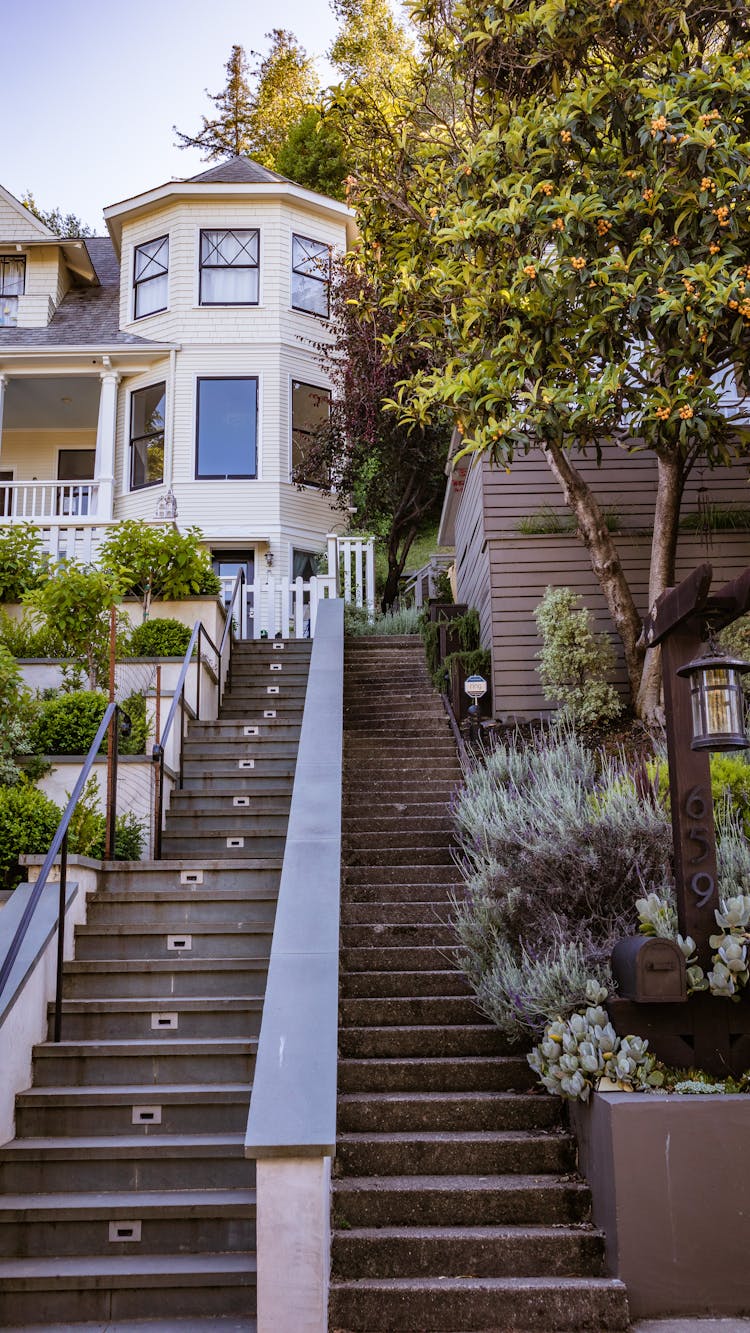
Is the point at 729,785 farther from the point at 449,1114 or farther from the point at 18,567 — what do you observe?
the point at 18,567

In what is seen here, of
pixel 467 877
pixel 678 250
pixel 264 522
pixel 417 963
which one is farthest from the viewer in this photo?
pixel 264 522

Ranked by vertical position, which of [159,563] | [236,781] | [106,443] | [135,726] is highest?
[106,443]

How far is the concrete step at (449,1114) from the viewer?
474 centimetres

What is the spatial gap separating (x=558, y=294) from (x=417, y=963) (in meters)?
5.10

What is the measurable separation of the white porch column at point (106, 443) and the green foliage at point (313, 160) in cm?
1079

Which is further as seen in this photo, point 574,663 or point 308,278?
point 308,278

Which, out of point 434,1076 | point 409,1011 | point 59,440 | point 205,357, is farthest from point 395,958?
point 59,440

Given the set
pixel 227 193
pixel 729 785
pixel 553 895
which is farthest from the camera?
pixel 227 193

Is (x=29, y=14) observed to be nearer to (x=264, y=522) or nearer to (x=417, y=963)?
(x=264, y=522)

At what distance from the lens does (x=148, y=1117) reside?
5.14 metres

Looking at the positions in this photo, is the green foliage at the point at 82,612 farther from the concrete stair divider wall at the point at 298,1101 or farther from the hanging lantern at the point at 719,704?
the hanging lantern at the point at 719,704

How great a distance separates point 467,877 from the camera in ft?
21.6

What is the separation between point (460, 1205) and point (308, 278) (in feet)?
55.5

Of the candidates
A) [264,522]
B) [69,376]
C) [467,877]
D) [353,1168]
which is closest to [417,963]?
[467,877]
